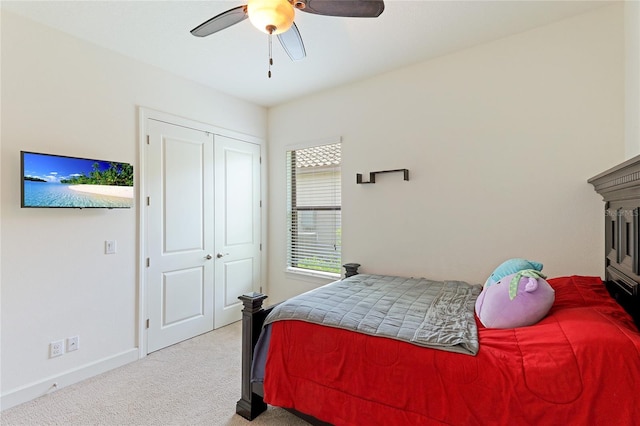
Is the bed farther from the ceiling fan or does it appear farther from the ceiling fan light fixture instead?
the ceiling fan light fixture

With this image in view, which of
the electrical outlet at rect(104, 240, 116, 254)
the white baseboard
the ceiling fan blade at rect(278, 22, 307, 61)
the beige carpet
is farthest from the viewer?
the electrical outlet at rect(104, 240, 116, 254)

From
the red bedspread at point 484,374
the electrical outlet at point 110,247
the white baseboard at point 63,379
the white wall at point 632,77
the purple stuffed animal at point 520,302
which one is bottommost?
the white baseboard at point 63,379

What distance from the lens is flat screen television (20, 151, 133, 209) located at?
2.28 meters

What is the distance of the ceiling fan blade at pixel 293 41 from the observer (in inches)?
74.5

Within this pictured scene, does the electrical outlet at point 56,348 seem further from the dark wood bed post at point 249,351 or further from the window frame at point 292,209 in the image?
the window frame at point 292,209

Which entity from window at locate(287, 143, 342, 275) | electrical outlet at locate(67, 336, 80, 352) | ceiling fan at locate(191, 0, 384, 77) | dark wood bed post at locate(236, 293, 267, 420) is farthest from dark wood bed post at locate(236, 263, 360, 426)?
window at locate(287, 143, 342, 275)

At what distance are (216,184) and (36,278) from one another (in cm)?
183

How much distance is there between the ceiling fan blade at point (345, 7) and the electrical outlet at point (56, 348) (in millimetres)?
3012

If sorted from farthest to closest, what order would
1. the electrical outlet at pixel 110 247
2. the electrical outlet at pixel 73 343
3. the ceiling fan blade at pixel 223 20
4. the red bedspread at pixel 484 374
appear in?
1. the electrical outlet at pixel 110 247
2. the electrical outlet at pixel 73 343
3. the ceiling fan blade at pixel 223 20
4. the red bedspread at pixel 484 374

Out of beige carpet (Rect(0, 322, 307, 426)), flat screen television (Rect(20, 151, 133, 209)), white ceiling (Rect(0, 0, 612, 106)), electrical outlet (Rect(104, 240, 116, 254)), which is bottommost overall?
beige carpet (Rect(0, 322, 307, 426))

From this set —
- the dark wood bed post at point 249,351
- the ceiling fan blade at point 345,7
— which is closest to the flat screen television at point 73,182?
the dark wood bed post at point 249,351

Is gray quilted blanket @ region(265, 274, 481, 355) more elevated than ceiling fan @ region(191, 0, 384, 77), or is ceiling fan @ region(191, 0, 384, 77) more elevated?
ceiling fan @ region(191, 0, 384, 77)

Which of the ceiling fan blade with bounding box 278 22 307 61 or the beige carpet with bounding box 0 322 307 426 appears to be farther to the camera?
the beige carpet with bounding box 0 322 307 426

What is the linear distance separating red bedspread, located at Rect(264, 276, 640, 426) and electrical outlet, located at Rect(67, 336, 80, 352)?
179 cm
